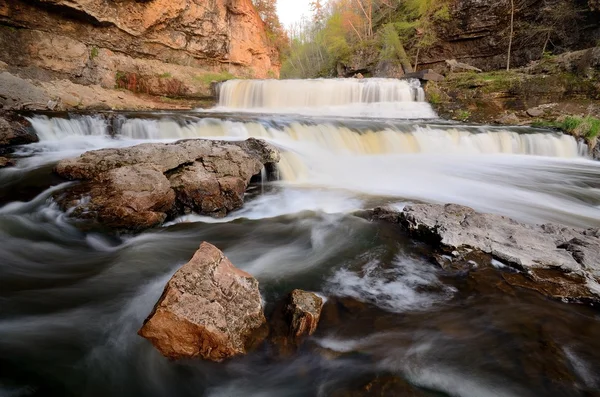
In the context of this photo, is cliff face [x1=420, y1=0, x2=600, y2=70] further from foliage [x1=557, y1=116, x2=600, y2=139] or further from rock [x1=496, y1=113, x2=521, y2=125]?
foliage [x1=557, y1=116, x2=600, y2=139]

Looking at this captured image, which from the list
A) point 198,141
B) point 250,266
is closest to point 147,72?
point 198,141

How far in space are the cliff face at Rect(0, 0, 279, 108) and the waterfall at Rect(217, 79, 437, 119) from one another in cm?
185

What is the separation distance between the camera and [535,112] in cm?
1175

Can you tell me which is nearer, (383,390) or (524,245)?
(383,390)

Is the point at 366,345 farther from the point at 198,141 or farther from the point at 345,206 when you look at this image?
the point at 198,141

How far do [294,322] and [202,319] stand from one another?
59 cm

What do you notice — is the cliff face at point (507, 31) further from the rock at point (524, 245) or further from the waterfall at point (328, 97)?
the rock at point (524, 245)

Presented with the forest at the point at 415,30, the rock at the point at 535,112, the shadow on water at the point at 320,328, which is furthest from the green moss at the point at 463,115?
the shadow on water at the point at 320,328

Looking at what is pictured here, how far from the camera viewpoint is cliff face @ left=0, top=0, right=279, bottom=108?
10289 mm

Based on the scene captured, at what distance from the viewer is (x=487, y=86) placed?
1334 centimetres

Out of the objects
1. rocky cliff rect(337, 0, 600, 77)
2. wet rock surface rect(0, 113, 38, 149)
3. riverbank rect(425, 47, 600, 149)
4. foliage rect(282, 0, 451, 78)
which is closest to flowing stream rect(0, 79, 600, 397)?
wet rock surface rect(0, 113, 38, 149)

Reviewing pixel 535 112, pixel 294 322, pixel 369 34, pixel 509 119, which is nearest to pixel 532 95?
pixel 535 112

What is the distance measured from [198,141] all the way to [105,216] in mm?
1644

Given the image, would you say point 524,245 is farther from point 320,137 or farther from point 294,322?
point 320,137
